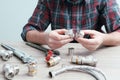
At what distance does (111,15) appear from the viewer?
3.48 ft

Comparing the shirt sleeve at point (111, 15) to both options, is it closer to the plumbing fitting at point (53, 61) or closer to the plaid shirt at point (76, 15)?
the plaid shirt at point (76, 15)

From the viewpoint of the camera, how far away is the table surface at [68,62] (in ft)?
2.42

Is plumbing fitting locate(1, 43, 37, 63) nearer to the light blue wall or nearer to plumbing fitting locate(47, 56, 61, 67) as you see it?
plumbing fitting locate(47, 56, 61, 67)

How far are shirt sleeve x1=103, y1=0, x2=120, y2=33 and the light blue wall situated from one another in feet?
2.72

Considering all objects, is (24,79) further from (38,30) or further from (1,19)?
(1,19)

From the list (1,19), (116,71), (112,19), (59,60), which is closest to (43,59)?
(59,60)

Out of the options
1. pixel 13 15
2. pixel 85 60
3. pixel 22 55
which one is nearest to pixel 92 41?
pixel 85 60

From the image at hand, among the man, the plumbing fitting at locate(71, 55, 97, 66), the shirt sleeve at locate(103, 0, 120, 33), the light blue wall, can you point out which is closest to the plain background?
the light blue wall

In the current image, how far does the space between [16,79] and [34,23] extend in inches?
16.0

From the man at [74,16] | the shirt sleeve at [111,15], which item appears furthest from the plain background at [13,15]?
the shirt sleeve at [111,15]

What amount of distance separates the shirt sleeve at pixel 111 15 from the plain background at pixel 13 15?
0.83m

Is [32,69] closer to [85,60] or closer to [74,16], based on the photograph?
[85,60]

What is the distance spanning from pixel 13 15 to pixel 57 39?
1.05 m

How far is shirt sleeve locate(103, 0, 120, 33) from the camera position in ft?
3.43
